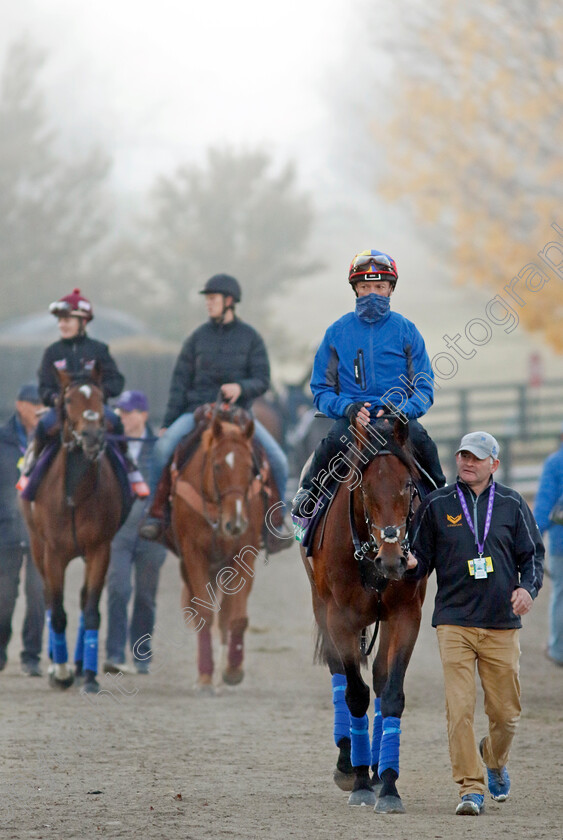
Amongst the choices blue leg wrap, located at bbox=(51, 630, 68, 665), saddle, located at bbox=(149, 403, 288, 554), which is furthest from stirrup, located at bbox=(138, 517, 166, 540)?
blue leg wrap, located at bbox=(51, 630, 68, 665)

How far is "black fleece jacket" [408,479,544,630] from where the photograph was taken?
6137 mm

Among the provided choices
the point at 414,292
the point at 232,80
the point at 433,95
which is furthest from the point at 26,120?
the point at 232,80

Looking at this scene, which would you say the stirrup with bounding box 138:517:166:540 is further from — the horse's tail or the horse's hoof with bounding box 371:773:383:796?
the horse's hoof with bounding box 371:773:383:796

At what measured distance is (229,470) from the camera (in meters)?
9.77

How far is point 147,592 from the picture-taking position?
1082 centimetres

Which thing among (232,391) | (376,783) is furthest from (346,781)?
(232,391)

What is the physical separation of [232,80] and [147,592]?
98459 mm

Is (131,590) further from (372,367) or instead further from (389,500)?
(389,500)

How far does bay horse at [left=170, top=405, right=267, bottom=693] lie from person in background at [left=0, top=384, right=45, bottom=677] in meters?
1.36

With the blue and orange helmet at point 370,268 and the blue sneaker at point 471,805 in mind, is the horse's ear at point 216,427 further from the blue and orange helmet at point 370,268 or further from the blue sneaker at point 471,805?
the blue sneaker at point 471,805

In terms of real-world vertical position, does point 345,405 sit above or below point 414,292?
below

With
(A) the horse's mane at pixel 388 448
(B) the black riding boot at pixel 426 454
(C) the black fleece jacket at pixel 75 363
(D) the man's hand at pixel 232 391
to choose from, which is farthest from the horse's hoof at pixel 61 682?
(A) the horse's mane at pixel 388 448

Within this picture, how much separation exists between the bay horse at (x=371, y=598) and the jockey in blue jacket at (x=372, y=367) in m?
0.29

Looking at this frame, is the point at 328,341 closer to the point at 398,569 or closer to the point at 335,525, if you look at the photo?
the point at 335,525
